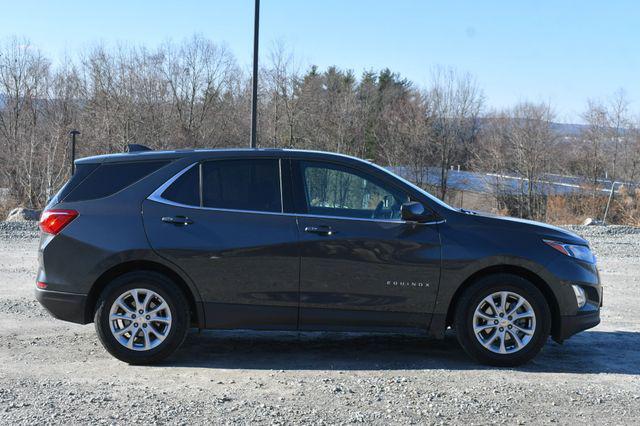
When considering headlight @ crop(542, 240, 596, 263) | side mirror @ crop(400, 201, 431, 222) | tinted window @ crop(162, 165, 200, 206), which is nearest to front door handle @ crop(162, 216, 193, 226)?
tinted window @ crop(162, 165, 200, 206)

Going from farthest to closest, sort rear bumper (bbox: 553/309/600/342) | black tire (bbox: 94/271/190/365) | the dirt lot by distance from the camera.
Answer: rear bumper (bbox: 553/309/600/342), black tire (bbox: 94/271/190/365), the dirt lot

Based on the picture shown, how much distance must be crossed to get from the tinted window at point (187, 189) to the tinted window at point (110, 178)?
23 cm

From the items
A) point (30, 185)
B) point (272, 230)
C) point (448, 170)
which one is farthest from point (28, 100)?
point (272, 230)

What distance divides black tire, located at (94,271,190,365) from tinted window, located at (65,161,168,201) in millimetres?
765

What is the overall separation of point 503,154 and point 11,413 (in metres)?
39.2

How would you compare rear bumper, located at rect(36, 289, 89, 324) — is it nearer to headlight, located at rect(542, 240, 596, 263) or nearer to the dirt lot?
the dirt lot

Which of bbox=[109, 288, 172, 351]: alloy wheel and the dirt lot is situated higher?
bbox=[109, 288, 172, 351]: alloy wheel

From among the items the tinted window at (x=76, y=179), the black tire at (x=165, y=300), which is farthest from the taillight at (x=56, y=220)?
the black tire at (x=165, y=300)

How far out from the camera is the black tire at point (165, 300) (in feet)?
18.7

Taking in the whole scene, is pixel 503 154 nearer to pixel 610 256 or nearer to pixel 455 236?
pixel 610 256

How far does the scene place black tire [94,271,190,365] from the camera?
5.70 m

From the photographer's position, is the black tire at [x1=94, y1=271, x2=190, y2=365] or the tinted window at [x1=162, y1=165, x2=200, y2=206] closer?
the black tire at [x1=94, y1=271, x2=190, y2=365]

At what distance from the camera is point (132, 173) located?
19.4 feet

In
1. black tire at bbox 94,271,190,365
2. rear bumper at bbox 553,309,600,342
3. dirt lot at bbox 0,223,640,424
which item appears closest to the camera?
dirt lot at bbox 0,223,640,424
